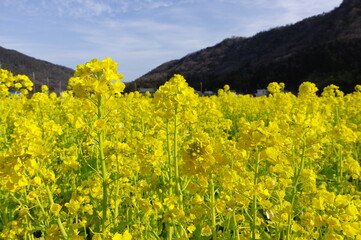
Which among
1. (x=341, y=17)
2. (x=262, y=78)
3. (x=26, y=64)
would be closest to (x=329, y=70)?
(x=262, y=78)

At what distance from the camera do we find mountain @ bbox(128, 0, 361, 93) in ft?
113

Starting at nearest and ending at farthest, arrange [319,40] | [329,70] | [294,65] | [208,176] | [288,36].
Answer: [208,176] < [329,70] < [294,65] < [319,40] < [288,36]

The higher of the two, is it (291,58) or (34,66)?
(34,66)

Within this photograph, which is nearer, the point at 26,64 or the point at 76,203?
the point at 76,203

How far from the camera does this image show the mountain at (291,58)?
34312mm

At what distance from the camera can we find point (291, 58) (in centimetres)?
4209

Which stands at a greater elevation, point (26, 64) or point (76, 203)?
point (26, 64)

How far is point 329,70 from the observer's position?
34844 mm

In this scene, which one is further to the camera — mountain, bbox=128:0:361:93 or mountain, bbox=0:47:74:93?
mountain, bbox=0:47:74:93

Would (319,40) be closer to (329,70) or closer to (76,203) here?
(329,70)

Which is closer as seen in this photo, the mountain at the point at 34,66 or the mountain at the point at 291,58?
the mountain at the point at 291,58

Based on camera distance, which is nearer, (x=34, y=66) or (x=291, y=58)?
(x=291, y=58)

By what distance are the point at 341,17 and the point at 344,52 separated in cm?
2270

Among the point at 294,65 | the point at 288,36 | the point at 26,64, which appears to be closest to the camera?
the point at 294,65
